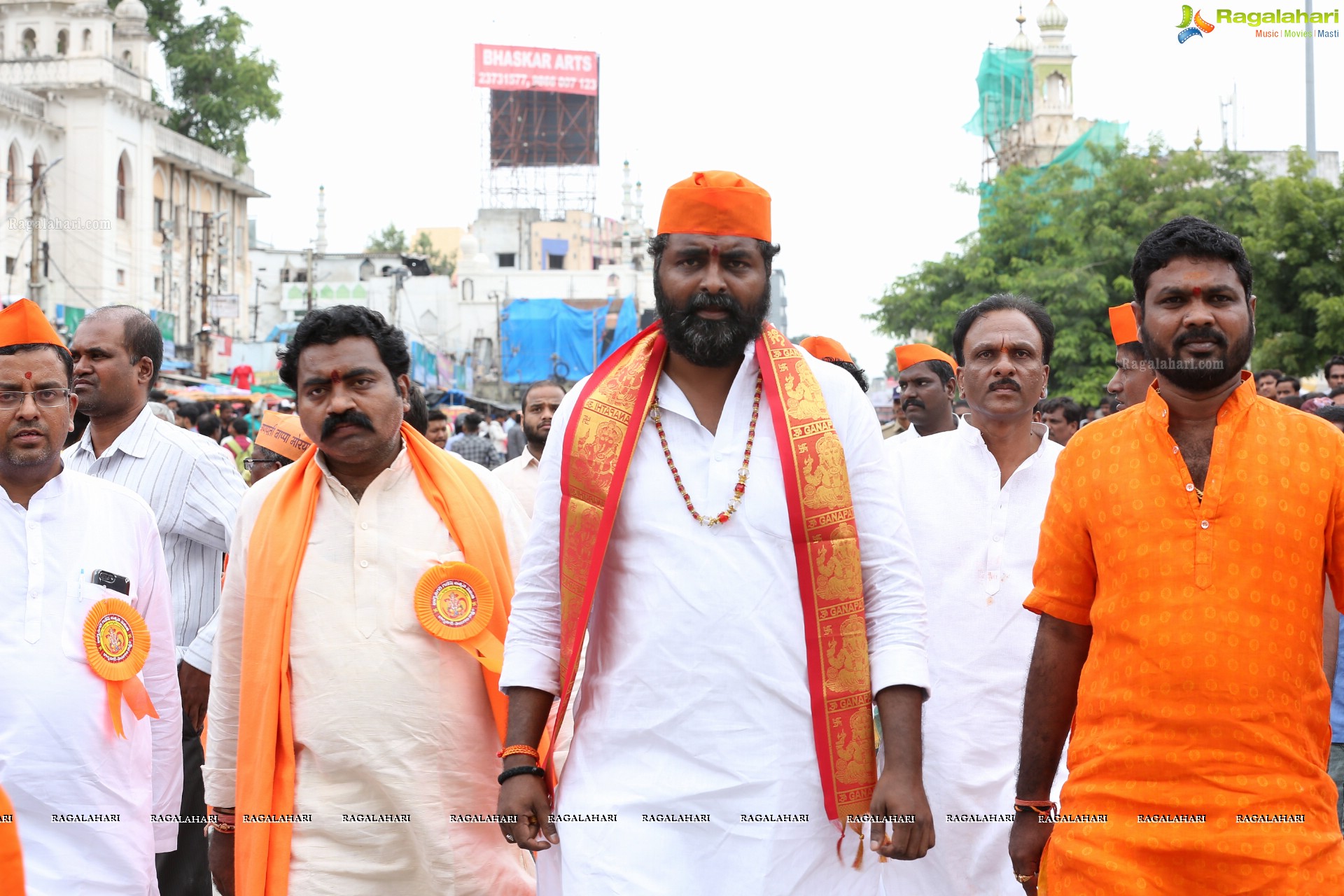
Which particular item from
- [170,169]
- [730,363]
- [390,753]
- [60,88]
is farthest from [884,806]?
[170,169]

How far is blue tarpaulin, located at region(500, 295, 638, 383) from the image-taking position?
48.7m

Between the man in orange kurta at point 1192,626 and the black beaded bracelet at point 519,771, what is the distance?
1115 mm

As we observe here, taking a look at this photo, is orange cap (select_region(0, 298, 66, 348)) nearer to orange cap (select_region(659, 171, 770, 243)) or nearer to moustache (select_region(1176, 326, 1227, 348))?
orange cap (select_region(659, 171, 770, 243))

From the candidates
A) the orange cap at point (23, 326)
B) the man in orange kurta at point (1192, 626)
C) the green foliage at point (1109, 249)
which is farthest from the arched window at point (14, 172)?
the man in orange kurta at point (1192, 626)

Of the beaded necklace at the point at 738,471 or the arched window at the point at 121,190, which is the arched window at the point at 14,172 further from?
the beaded necklace at the point at 738,471

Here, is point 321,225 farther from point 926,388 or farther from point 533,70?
point 926,388

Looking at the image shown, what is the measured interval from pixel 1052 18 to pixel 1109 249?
82.8ft

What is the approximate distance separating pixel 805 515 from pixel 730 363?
44 cm

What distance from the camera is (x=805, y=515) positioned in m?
3.24

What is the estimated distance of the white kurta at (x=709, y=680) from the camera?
3.14m

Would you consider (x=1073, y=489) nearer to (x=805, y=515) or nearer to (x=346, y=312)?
(x=805, y=515)

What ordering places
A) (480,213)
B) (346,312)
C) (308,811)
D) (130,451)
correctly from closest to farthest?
(308,811) → (346,312) → (130,451) → (480,213)

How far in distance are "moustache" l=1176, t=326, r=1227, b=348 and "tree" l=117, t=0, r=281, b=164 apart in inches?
1761

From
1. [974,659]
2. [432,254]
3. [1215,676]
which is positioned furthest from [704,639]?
[432,254]
